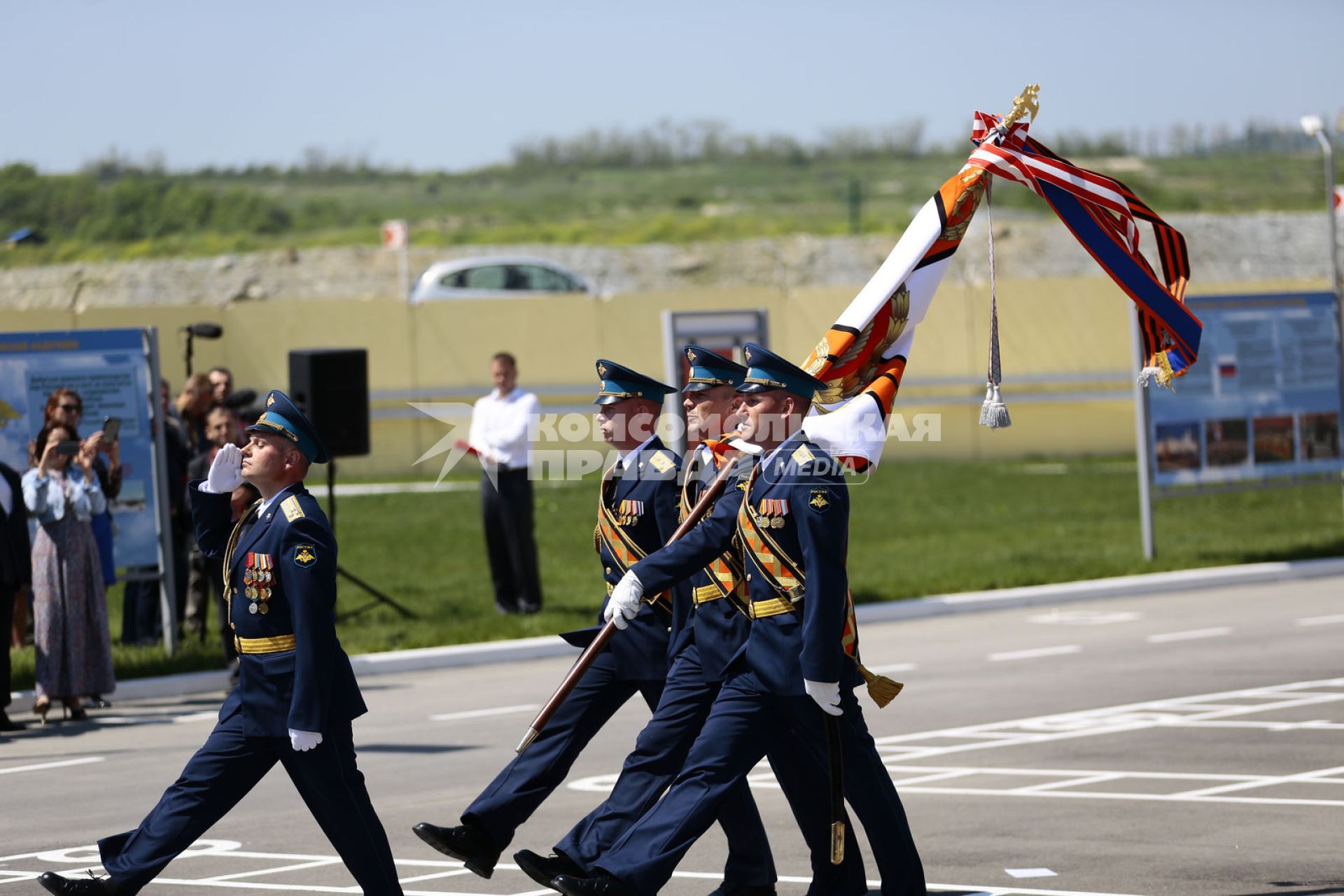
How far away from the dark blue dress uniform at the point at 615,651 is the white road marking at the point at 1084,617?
827cm

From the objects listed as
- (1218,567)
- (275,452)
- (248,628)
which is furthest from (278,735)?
(1218,567)

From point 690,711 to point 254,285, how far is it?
3565 centimetres

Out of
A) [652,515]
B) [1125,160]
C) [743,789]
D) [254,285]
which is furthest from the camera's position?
[1125,160]

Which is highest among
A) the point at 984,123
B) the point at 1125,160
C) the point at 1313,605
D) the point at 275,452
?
the point at 1125,160

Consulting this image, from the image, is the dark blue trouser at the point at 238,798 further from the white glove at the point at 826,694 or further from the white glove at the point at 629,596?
the white glove at the point at 826,694

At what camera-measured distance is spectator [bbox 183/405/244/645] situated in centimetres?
1305

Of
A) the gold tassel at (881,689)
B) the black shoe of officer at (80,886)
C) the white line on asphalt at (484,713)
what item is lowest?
the white line on asphalt at (484,713)

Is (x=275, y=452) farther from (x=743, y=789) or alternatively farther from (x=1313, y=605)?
(x=1313, y=605)

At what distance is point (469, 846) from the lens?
23.7 feet

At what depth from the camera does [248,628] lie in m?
6.69

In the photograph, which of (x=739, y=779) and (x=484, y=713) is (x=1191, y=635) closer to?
(x=484, y=713)

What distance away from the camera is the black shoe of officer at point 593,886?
6.55 m

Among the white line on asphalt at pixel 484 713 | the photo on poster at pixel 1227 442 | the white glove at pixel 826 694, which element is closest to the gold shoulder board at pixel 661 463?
the white glove at pixel 826 694

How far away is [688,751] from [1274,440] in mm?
13667
